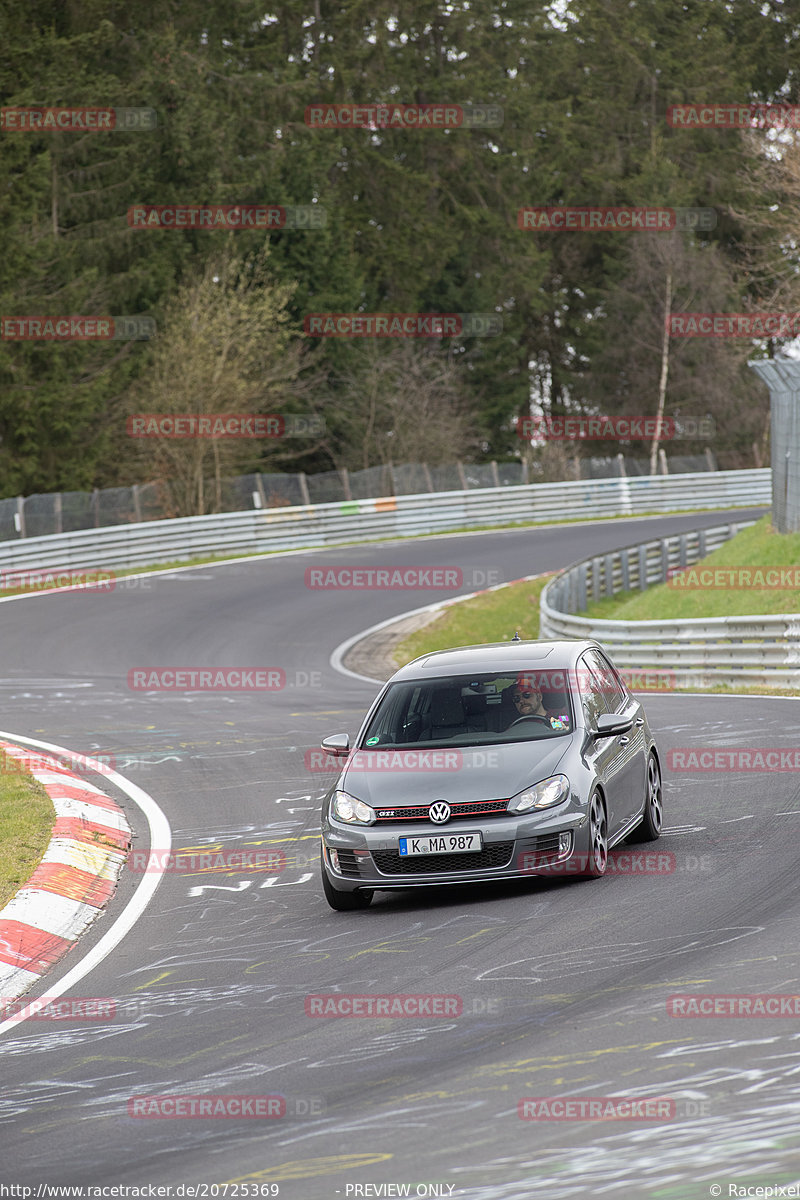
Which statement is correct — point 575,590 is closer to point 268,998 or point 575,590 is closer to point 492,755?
point 492,755

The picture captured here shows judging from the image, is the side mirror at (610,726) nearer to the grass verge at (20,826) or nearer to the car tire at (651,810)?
the car tire at (651,810)

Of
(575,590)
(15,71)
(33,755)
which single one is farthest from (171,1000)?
(15,71)

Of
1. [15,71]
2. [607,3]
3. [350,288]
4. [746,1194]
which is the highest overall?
[607,3]

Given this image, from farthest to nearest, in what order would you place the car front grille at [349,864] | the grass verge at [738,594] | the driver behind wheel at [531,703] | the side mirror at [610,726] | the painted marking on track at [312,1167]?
the grass verge at [738,594]
the driver behind wheel at [531,703]
the side mirror at [610,726]
the car front grille at [349,864]
the painted marking on track at [312,1167]

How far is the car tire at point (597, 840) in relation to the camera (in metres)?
9.20

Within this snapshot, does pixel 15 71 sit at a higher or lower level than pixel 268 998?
higher

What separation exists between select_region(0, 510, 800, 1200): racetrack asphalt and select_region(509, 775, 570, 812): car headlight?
22.0 inches

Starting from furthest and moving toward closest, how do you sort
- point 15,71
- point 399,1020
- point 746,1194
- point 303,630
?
1. point 15,71
2. point 303,630
3. point 399,1020
4. point 746,1194

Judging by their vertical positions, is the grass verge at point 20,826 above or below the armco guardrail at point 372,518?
above

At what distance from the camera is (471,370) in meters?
69.7

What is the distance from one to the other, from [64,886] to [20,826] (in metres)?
1.85

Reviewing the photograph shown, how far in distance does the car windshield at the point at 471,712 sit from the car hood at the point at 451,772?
19 cm

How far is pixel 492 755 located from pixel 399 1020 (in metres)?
2.78

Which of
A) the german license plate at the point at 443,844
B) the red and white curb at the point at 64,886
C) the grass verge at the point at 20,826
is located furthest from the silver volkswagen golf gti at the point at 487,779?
the grass verge at the point at 20,826
